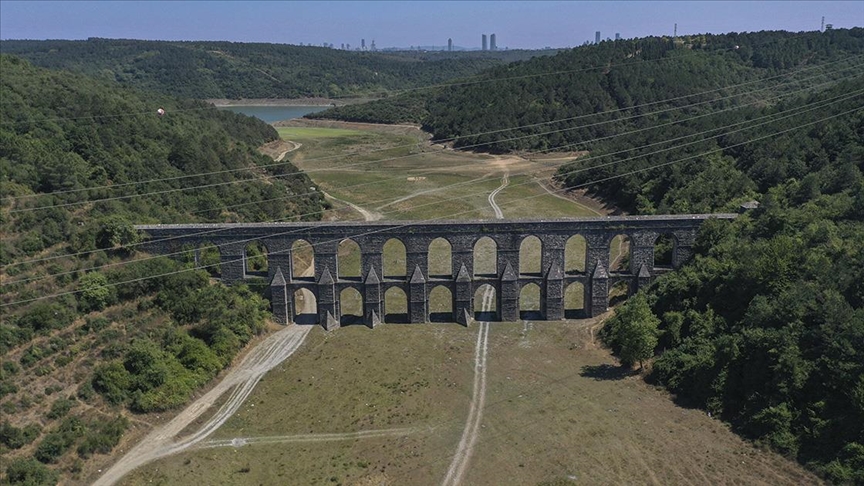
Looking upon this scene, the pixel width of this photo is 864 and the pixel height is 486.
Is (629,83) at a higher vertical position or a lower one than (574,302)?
higher

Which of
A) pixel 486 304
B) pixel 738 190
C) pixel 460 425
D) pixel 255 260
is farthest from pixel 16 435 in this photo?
pixel 738 190

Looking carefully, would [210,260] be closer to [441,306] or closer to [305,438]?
[441,306]

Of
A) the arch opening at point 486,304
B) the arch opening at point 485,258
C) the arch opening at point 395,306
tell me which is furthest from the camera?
the arch opening at point 485,258

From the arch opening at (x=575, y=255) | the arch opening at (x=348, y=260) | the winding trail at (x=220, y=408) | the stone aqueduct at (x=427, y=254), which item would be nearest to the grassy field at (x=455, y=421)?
the winding trail at (x=220, y=408)

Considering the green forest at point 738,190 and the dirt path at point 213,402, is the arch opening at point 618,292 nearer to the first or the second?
the green forest at point 738,190

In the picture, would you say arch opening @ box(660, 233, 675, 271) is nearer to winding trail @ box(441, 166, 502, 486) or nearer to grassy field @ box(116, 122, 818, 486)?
grassy field @ box(116, 122, 818, 486)

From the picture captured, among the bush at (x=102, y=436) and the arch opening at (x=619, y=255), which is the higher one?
the arch opening at (x=619, y=255)
